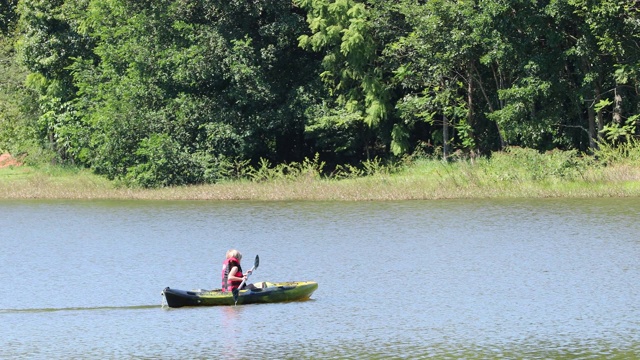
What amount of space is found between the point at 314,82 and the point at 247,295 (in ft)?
95.6

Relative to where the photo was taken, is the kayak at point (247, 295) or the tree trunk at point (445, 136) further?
the tree trunk at point (445, 136)

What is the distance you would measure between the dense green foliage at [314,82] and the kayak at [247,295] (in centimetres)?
2264

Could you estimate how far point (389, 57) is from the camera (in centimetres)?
4722

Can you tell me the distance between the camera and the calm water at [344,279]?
17922 millimetres

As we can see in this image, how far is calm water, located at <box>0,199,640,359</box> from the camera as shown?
1792 centimetres

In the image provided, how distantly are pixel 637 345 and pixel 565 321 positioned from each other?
2.15 meters

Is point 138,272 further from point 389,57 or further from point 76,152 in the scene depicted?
point 76,152

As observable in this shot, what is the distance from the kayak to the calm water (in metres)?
0.19

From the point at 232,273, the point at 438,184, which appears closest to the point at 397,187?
the point at 438,184

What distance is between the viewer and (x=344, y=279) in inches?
953

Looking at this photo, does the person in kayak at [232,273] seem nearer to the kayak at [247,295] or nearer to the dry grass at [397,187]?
the kayak at [247,295]

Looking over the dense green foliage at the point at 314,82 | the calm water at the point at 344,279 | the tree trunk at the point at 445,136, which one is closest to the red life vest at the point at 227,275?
the calm water at the point at 344,279

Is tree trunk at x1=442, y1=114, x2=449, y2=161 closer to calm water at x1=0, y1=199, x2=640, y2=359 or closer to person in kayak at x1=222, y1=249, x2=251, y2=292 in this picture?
calm water at x1=0, y1=199, x2=640, y2=359

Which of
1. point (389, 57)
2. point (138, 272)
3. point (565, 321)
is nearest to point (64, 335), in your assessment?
point (138, 272)
